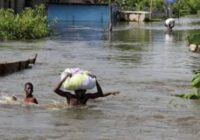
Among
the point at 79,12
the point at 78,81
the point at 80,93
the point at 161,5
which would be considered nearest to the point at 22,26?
the point at 80,93

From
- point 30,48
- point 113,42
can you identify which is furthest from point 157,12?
point 30,48

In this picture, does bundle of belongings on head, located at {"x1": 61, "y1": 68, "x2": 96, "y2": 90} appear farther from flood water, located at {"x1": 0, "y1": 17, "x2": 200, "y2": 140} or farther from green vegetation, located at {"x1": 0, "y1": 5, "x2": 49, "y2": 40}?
green vegetation, located at {"x1": 0, "y1": 5, "x2": 49, "y2": 40}

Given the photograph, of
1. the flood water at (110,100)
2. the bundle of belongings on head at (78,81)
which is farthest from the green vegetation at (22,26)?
the bundle of belongings on head at (78,81)

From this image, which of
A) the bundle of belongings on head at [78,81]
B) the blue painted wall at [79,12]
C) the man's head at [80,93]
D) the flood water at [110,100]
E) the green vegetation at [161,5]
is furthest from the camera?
the green vegetation at [161,5]

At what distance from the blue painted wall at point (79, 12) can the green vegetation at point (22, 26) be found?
95.0 feet

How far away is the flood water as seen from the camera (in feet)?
37.1

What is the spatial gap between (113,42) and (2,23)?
627cm

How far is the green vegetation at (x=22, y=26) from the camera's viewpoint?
35438 mm

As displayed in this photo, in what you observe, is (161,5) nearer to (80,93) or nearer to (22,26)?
(22,26)

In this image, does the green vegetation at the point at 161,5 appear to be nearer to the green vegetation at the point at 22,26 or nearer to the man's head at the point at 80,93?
the green vegetation at the point at 22,26

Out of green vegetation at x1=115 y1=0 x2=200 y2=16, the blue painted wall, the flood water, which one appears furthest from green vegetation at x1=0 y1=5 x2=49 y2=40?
green vegetation at x1=115 y1=0 x2=200 y2=16

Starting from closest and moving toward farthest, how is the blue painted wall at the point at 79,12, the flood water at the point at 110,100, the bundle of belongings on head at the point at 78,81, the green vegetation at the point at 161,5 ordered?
the flood water at the point at 110,100, the bundle of belongings on head at the point at 78,81, the blue painted wall at the point at 79,12, the green vegetation at the point at 161,5

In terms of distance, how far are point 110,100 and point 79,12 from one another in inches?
2140

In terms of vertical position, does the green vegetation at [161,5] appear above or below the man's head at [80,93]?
below
